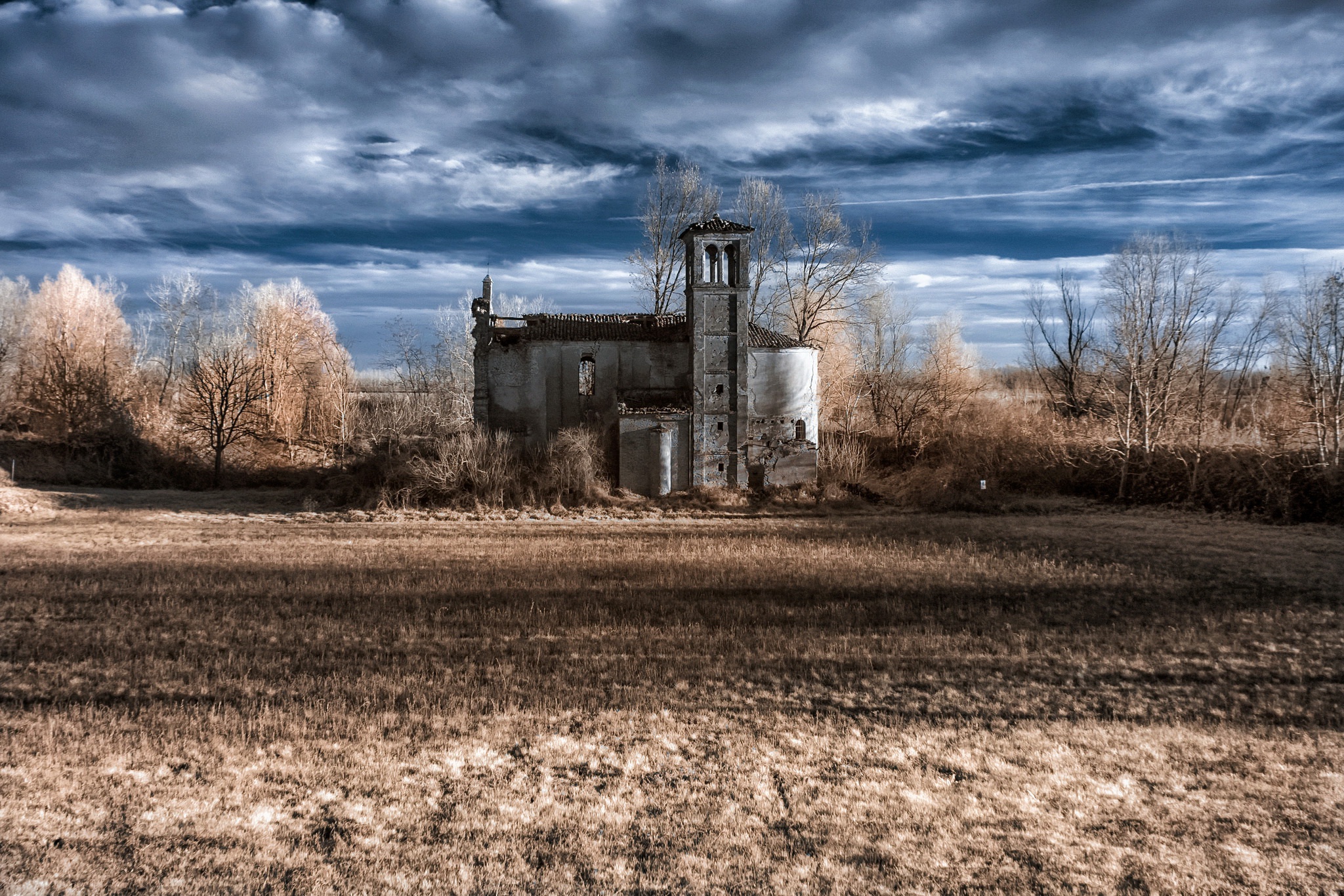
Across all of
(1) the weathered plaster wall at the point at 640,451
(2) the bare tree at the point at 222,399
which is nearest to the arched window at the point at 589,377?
(1) the weathered plaster wall at the point at 640,451

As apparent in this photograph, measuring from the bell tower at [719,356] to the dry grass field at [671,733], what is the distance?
1514 cm

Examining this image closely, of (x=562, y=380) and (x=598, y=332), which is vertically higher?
(x=598, y=332)

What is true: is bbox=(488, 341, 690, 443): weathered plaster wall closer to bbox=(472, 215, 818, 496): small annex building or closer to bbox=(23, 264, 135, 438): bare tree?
bbox=(472, 215, 818, 496): small annex building

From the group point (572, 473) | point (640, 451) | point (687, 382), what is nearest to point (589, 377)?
point (687, 382)

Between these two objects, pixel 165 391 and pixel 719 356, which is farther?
pixel 165 391

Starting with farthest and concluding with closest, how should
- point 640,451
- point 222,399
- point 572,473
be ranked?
1. point 222,399
2. point 640,451
3. point 572,473

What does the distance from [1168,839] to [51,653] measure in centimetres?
1121

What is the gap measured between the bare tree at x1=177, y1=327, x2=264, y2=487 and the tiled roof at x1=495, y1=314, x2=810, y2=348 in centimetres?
1607

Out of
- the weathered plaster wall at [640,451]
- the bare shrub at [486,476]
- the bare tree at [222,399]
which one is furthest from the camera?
the bare tree at [222,399]

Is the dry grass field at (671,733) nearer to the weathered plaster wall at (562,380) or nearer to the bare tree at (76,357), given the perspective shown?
the weathered plaster wall at (562,380)

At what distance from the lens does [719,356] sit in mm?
29875

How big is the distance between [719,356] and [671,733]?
932 inches

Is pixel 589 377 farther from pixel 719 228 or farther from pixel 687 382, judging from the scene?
pixel 719 228

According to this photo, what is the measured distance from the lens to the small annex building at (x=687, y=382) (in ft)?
96.6
